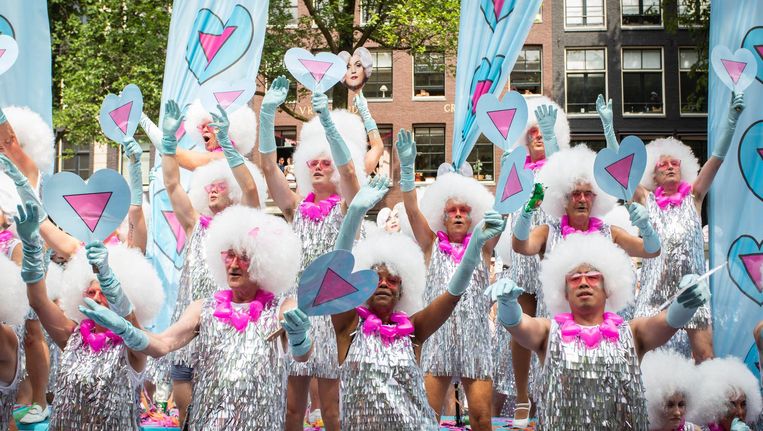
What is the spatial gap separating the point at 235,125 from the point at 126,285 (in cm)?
242

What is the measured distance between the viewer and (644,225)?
16.0ft

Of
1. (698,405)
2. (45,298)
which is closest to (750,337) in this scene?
(698,405)

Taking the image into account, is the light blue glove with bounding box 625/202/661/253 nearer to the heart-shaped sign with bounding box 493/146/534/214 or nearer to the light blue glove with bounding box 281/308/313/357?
the heart-shaped sign with bounding box 493/146/534/214

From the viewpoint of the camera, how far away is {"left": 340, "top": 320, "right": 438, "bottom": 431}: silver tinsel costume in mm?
3945

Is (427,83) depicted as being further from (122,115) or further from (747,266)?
(122,115)

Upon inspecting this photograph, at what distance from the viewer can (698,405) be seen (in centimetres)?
492

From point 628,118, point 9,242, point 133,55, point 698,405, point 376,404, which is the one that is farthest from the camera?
point 628,118

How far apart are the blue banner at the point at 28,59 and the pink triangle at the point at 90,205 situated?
9.59ft

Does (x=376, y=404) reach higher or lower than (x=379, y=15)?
lower

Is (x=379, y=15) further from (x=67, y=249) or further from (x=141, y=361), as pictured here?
(x=141, y=361)

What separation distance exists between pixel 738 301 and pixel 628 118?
20666mm

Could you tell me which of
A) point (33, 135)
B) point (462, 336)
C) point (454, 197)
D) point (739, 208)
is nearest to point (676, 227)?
point (739, 208)

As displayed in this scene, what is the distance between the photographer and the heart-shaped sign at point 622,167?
4.67m

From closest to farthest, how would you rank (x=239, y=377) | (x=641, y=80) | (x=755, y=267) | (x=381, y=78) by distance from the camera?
(x=239, y=377), (x=755, y=267), (x=641, y=80), (x=381, y=78)
